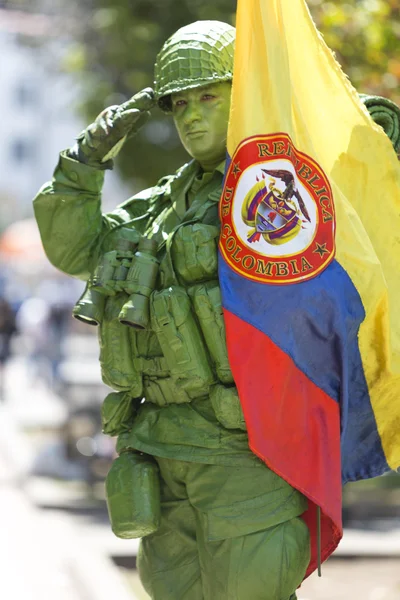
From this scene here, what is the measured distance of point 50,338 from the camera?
17125 millimetres

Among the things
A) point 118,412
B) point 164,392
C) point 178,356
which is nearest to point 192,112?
point 178,356

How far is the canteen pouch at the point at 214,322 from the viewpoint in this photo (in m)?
4.38

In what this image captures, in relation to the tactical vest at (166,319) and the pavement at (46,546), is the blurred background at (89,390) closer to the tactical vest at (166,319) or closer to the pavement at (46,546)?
the pavement at (46,546)

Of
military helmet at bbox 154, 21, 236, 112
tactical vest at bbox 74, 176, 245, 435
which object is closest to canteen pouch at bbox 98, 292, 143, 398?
tactical vest at bbox 74, 176, 245, 435

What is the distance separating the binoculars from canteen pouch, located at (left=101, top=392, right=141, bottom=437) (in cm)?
30

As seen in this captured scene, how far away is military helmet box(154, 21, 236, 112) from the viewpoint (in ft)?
14.4

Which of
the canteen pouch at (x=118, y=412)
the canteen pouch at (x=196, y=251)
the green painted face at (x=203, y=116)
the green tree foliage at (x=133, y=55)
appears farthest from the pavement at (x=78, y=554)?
the green tree foliage at (x=133, y=55)

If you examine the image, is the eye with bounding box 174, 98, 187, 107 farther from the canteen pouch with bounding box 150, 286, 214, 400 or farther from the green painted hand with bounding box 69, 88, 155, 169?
the canteen pouch with bounding box 150, 286, 214, 400

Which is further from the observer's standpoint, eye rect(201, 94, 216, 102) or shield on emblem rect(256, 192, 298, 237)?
eye rect(201, 94, 216, 102)

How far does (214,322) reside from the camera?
14.4 feet

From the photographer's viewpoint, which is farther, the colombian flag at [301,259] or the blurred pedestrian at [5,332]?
the blurred pedestrian at [5,332]

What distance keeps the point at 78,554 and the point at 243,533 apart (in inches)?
148

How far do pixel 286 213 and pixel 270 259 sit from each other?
0.17 m

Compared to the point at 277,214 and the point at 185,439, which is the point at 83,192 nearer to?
the point at 277,214
